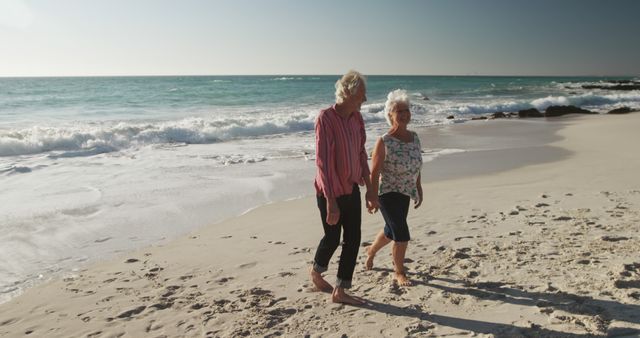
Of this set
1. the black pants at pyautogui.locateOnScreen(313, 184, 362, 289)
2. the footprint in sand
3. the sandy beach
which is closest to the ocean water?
the sandy beach

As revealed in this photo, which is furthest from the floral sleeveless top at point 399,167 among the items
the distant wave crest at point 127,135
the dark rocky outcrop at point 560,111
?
the dark rocky outcrop at point 560,111

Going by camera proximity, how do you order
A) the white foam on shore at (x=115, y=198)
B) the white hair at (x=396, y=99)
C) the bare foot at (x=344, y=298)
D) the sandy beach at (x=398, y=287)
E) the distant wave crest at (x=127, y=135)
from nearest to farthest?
the sandy beach at (x=398, y=287) → the bare foot at (x=344, y=298) → the white hair at (x=396, y=99) → the white foam on shore at (x=115, y=198) → the distant wave crest at (x=127, y=135)

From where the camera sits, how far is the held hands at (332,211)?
129 inches

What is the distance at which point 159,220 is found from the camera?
20.6 ft

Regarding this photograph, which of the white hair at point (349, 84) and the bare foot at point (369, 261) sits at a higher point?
the white hair at point (349, 84)

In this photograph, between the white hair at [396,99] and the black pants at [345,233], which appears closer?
the black pants at [345,233]

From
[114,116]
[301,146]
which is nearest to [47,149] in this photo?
[301,146]

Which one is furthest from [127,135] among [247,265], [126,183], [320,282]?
[320,282]

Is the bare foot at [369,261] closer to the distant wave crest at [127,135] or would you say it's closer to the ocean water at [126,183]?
the ocean water at [126,183]

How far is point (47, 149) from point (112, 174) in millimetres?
5098

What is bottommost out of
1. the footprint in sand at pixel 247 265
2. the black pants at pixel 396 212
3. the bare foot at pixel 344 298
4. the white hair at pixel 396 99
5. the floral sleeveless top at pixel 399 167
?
the footprint in sand at pixel 247 265

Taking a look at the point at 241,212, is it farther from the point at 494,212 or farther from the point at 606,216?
the point at 606,216

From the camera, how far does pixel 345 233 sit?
354cm

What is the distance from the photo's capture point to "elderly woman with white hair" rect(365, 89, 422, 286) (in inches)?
145
